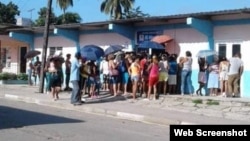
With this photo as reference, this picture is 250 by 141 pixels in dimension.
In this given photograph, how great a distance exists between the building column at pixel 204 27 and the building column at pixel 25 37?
13.8 meters

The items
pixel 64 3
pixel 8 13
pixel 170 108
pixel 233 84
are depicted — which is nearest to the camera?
pixel 170 108

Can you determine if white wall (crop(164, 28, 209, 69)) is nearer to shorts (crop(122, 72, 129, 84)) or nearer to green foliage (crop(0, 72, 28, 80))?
shorts (crop(122, 72, 129, 84))

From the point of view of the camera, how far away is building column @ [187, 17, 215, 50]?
1894 centimetres

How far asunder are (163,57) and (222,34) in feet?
8.13

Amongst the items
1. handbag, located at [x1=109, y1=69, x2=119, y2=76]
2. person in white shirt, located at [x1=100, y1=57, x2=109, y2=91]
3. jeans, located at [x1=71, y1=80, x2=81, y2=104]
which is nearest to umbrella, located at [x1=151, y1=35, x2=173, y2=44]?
person in white shirt, located at [x1=100, y1=57, x2=109, y2=91]

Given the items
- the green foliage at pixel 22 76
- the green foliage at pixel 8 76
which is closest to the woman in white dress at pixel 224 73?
the green foliage at pixel 22 76

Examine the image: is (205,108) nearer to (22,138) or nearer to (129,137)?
(129,137)

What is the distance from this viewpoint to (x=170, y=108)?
16703 mm

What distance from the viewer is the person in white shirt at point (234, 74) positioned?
56.7ft

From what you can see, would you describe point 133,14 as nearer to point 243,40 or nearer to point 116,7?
point 116,7

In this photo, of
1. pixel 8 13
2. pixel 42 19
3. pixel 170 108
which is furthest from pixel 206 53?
pixel 8 13

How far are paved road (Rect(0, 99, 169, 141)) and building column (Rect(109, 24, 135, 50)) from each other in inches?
293

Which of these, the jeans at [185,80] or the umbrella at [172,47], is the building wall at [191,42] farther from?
the jeans at [185,80]

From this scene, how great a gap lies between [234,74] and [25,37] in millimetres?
16113
